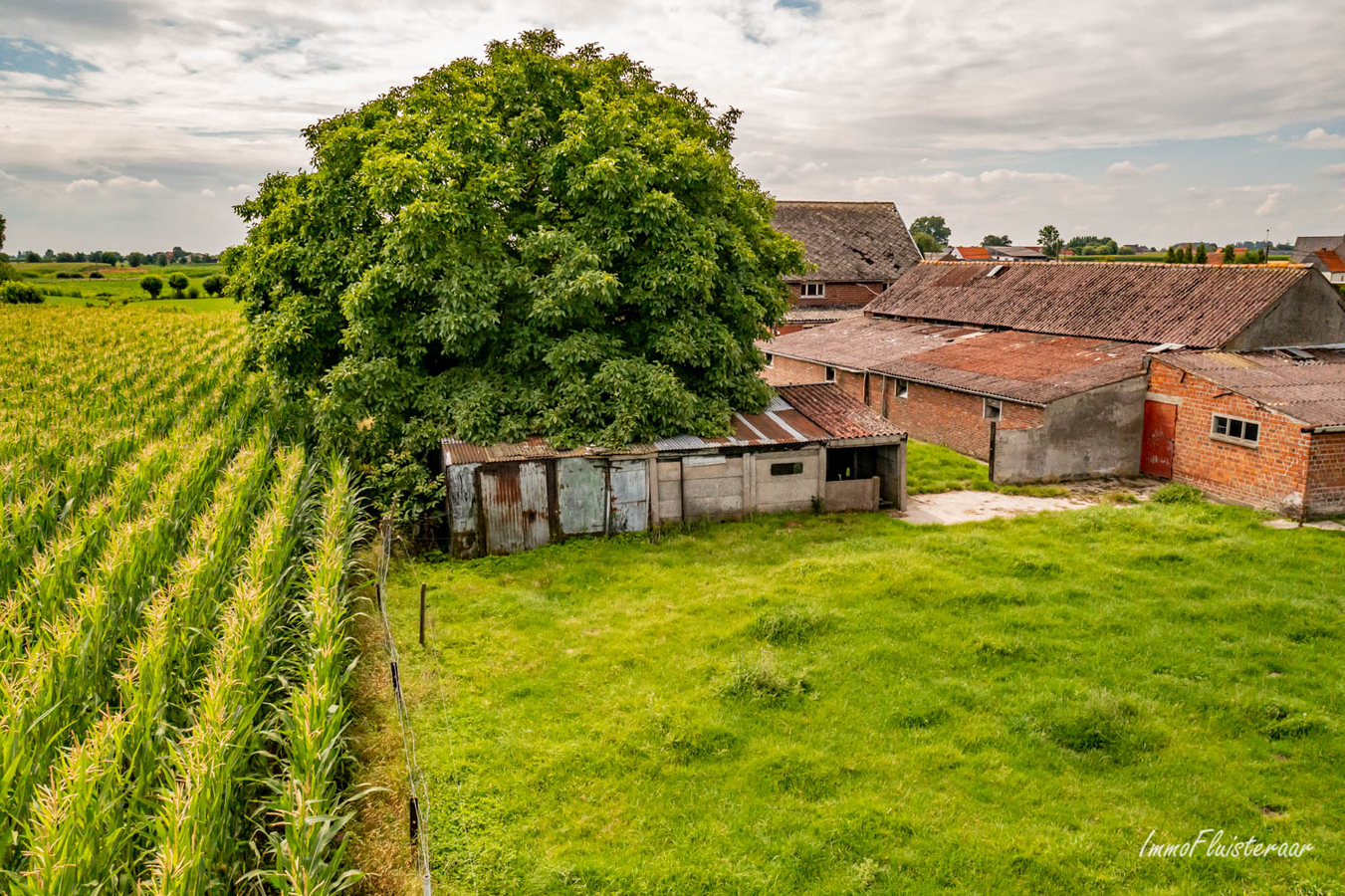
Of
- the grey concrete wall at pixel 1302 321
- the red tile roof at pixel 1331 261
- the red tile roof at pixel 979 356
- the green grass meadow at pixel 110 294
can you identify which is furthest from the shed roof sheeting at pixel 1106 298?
the red tile roof at pixel 1331 261

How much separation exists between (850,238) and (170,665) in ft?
140

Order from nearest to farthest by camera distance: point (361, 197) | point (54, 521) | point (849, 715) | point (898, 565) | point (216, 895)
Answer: point (216, 895), point (849, 715), point (54, 521), point (898, 565), point (361, 197)

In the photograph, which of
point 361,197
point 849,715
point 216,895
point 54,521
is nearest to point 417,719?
point 216,895

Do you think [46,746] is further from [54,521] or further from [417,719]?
[54,521]

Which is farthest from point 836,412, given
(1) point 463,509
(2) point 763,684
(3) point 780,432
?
(2) point 763,684

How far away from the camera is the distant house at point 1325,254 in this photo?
293ft

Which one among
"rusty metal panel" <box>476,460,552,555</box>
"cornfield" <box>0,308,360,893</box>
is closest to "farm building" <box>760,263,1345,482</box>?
"rusty metal panel" <box>476,460,552,555</box>

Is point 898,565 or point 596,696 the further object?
point 898,565

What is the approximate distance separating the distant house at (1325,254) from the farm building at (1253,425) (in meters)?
73.6

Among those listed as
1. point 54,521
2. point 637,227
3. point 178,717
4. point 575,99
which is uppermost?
point 575,99

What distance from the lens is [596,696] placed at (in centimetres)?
1090

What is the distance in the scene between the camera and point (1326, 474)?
58.4ft

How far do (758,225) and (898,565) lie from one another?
9.49 m

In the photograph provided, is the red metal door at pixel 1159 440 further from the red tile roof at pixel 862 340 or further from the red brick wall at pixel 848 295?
the red brick wall at pixel 848 295
